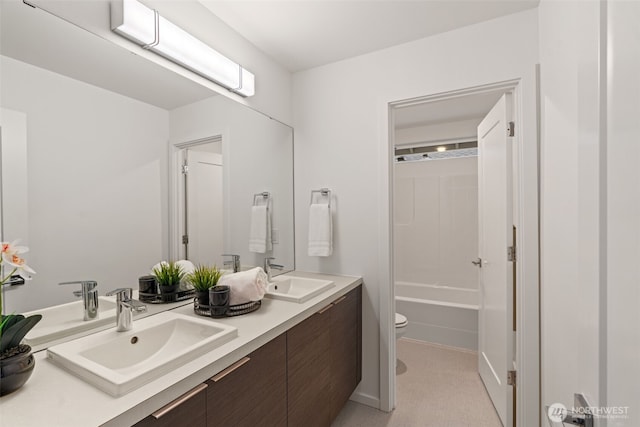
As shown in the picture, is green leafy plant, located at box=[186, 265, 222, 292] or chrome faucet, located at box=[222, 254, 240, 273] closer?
green leafy plant, located at box=[186, 265, 222, 292]

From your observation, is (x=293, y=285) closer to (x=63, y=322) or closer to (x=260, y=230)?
(x=260, y=230)

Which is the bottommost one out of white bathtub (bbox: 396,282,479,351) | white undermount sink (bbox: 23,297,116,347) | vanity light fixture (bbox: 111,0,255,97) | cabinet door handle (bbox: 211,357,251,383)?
white bathtub (bbox: 396,282,479,351)

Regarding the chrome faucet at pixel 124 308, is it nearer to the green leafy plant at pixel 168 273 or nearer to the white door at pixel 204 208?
the green leafy plant at pixel 168 273

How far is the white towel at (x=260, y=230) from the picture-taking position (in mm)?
2084

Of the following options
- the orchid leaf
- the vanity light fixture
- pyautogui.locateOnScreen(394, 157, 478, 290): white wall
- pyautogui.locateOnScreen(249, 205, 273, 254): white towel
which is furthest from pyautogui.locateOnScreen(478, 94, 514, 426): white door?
the orchid leaf

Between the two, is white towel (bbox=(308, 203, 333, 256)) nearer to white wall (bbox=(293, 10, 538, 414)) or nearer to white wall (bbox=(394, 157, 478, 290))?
white wall (bbox=(293, 10, 538, 414))

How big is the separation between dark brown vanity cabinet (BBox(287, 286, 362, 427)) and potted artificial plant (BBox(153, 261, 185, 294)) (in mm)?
608

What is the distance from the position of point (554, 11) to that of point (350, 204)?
142 cm

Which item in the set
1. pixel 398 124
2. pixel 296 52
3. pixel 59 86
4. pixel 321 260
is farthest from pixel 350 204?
pixel 398 124

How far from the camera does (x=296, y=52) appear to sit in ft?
7.02

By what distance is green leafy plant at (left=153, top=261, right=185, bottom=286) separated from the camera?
147 centimetres

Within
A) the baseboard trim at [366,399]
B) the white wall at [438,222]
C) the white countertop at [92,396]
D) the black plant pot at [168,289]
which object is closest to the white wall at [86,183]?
the black plant pot at [168,289]

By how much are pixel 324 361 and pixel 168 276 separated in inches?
35.3

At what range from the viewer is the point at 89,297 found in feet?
3.87
